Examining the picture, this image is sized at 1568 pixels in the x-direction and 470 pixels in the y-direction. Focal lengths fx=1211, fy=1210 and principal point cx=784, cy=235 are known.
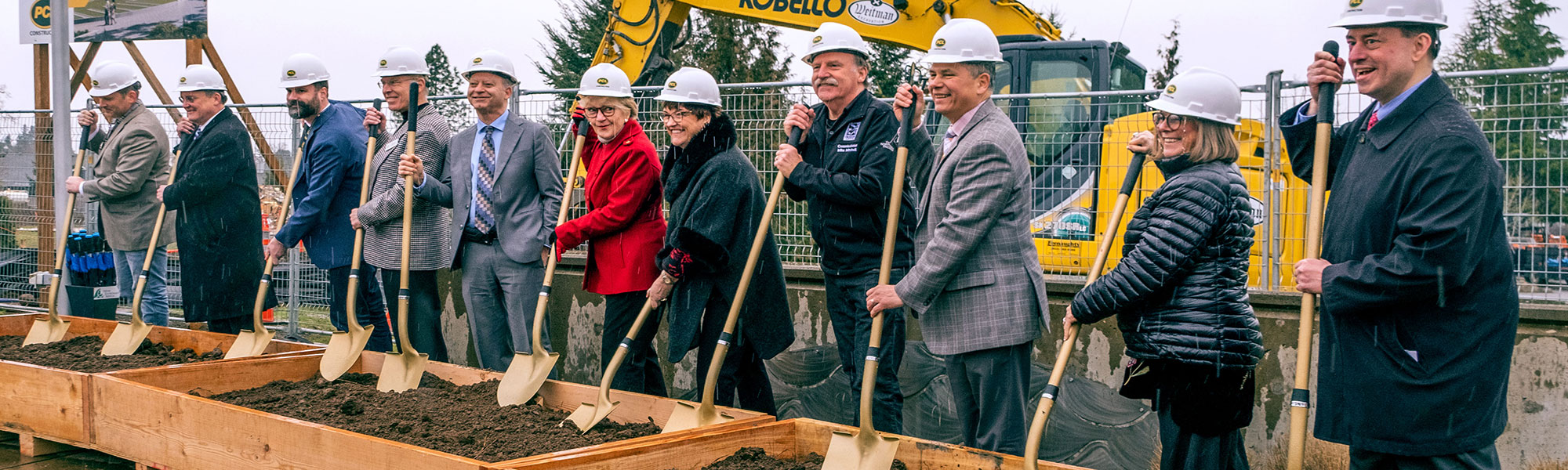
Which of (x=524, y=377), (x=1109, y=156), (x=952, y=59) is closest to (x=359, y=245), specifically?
(x=524, y=377)

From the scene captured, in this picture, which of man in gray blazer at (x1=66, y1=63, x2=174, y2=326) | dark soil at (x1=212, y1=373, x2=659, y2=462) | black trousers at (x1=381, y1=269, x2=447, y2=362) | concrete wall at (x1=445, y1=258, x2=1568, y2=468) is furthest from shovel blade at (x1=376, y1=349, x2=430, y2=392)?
man in gray blazer at (x1=66, y1=63, x2=174, y2=326)

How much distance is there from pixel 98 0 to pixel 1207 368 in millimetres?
8671

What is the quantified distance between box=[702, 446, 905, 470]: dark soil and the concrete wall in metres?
1.85

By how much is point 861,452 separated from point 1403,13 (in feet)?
5.77

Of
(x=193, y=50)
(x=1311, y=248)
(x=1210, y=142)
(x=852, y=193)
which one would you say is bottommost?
(x=1311, y=248)

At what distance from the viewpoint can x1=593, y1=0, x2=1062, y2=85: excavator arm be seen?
9.41 metres

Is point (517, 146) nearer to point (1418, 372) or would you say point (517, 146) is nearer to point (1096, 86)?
point (1418, 372)

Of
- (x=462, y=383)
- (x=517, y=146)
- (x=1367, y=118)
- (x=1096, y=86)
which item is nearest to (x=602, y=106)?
(x=517, y=146)

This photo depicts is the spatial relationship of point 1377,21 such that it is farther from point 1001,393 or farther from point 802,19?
point 802,19

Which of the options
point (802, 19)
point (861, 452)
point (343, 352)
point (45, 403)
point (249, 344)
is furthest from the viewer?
point (802, 19)

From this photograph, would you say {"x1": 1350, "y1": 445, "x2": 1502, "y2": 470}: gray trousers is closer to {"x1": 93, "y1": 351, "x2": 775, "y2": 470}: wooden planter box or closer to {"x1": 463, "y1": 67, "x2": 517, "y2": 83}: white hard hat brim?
Answer: {"x1": 93, "y1": 351, "x2": 775, "y2": 470}: wooden planter box

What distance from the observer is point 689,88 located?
14.5ft

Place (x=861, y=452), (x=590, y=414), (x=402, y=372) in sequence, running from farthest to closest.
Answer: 1. (x=402, y=372)
2. (x=590, y=414)
3. (x=861, y=452)

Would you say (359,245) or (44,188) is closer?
(359,245)
